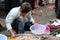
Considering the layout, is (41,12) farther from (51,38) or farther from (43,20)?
(51,38)

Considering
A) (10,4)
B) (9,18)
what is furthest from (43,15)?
(9,18)

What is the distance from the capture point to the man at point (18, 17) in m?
3.80

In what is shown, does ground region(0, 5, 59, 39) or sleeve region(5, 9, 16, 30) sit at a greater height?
sleeve region(5, 9, 16, 30)

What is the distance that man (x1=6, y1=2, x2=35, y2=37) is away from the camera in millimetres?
3799

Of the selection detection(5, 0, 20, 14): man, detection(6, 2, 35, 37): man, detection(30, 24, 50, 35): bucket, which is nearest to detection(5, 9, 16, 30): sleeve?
detection(6, 2, 35, 37): man

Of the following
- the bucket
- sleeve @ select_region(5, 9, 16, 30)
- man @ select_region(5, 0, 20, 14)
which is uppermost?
sleeve @ select_region(5, 9, 16, 30)

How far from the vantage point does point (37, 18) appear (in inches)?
232

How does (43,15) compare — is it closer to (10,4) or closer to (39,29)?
(10,4)

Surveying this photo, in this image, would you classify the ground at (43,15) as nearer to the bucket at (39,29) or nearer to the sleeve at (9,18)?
the bucket at (39,29)

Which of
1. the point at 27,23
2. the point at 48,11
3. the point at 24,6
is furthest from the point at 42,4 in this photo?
the point at 24,6

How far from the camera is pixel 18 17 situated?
13.4 ft

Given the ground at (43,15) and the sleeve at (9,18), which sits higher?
the sleeve at (9,18)

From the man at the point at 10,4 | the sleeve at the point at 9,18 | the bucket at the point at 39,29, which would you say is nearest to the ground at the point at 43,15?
the man at the point at 10,4

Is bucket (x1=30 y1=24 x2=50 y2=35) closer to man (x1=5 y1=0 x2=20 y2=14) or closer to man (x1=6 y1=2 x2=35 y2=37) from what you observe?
man (x1=6 y1=2 x2=35 y2=37)
